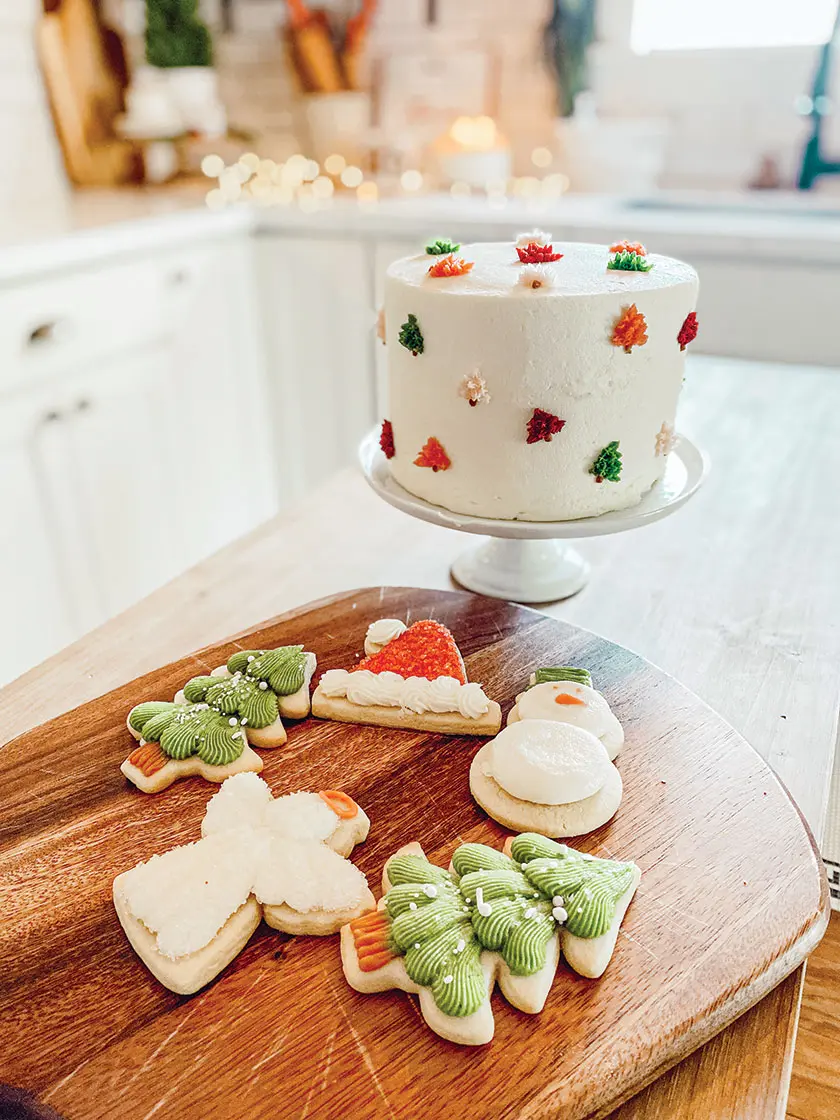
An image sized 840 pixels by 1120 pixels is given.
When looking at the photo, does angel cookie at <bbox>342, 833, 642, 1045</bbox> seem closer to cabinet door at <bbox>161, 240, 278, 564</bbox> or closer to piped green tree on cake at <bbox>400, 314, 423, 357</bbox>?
piped green tree on cake at <bbox>400, 314, 423, 357</bbox>

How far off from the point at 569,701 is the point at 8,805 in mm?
451

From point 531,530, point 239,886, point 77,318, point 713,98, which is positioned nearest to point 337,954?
point 239,886

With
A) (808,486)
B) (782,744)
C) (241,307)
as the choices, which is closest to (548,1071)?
(782,744)

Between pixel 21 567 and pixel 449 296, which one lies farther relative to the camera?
pixel 21 567

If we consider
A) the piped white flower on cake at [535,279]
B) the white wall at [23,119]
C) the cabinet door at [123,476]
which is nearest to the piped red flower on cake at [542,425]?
the piped white flower on cake at [535,279]

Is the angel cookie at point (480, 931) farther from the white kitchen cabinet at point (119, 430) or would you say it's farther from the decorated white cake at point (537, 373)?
the white kitchen cabinet at point (119, 430)

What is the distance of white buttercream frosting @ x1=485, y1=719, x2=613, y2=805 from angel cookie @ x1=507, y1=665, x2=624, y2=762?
0.06 ft

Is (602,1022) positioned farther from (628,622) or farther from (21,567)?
(21,567)

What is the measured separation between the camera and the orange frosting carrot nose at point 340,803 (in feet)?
2.07

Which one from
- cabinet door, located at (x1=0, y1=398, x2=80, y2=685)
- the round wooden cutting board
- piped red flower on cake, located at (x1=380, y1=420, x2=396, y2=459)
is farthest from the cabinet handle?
the round wooden cutting board

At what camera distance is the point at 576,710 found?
2.35ft

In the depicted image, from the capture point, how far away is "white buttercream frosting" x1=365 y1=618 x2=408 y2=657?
2.76 feet

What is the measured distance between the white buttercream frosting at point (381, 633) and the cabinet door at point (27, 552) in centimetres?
103

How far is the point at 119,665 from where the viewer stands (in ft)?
2.93
